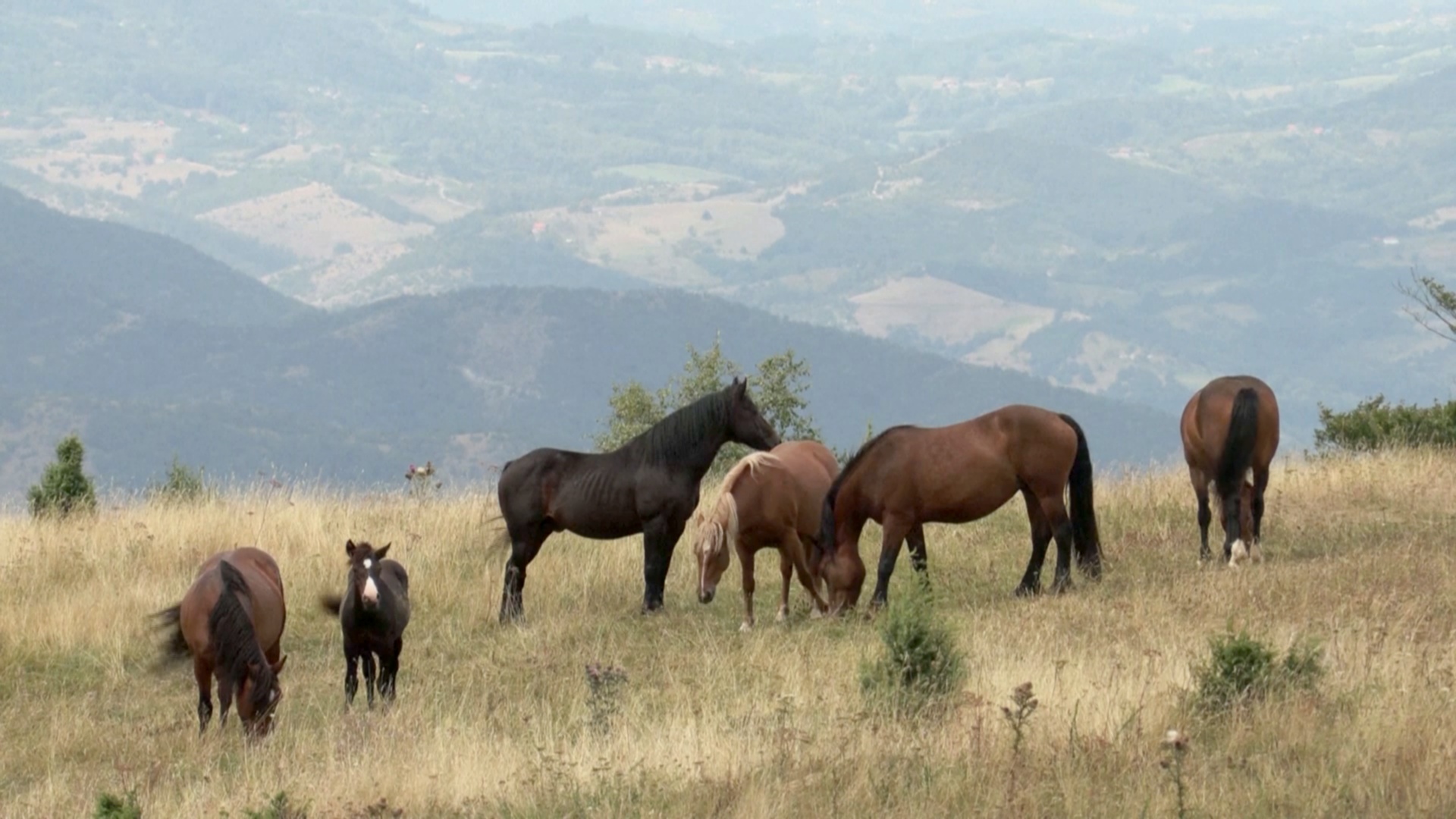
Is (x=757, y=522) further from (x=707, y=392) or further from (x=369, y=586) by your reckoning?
(x=707, y=392)

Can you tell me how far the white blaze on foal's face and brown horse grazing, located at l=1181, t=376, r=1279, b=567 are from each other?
5.93 metres

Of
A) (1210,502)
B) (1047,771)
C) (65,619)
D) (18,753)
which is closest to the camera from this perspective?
(1047,771)

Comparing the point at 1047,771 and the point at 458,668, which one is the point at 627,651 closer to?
the point at 458,668

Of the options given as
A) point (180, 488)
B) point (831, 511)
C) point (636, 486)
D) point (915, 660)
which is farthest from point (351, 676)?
point (180, 488)

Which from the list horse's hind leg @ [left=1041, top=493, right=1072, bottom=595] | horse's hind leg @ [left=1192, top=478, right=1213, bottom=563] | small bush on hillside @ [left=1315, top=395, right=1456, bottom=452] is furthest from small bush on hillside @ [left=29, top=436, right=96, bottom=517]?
small bush on hillside @ [left=1315, top=395, right=1456, bottom=452]

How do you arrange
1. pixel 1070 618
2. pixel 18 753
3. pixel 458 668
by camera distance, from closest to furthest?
pixel 18 753, pixel 1070 618, pixel 458 668

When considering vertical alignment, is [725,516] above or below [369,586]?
above

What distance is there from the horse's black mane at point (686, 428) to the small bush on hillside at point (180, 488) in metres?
6.55

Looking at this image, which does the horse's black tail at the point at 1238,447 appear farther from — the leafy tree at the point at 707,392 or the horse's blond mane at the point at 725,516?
the leafy tree at the point at 707,392

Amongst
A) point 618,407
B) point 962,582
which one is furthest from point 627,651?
point 618,407

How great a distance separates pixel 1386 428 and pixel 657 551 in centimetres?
1041

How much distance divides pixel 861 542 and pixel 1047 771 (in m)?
7.94

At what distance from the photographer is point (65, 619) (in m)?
13.8

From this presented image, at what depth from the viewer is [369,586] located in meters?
10.4
